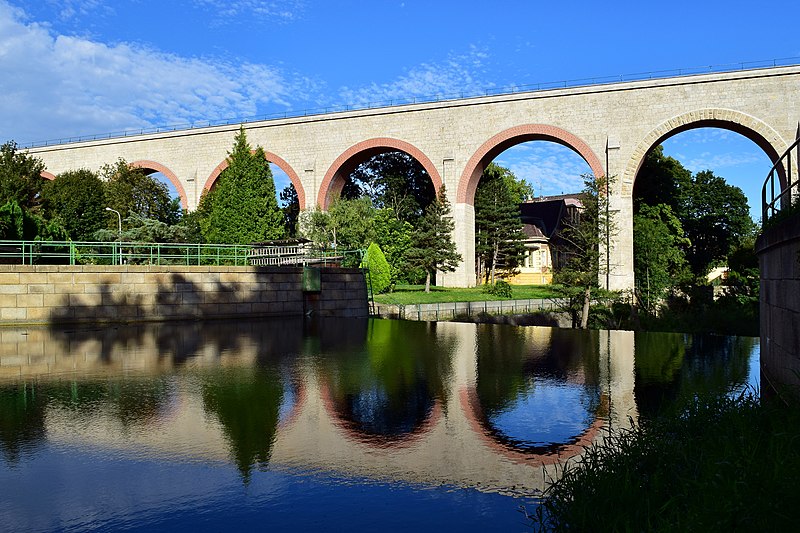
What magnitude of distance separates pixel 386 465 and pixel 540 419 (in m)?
2.19

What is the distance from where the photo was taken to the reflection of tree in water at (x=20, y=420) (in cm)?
603

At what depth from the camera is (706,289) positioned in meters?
36.1

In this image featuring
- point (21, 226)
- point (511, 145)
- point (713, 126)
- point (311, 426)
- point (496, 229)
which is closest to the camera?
point (311, 426)

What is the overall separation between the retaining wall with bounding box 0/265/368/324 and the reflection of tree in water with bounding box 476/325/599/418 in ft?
23.1

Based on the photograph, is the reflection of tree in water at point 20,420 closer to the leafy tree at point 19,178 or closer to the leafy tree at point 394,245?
the leafy tree at point 394,245

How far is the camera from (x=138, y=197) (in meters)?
42.9

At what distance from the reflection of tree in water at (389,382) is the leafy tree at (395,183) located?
3827 cm

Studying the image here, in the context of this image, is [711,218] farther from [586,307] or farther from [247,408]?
[247,408]

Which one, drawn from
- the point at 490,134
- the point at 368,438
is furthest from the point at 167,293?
the point at 490,134

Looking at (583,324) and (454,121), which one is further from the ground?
(454,121)

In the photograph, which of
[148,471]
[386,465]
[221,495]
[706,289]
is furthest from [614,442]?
[706,289]

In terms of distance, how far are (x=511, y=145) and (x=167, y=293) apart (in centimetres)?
2423

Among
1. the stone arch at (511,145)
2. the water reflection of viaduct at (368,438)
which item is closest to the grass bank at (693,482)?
the water reflection of viaduct at (368,438)

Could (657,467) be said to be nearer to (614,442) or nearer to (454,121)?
(614,442)
